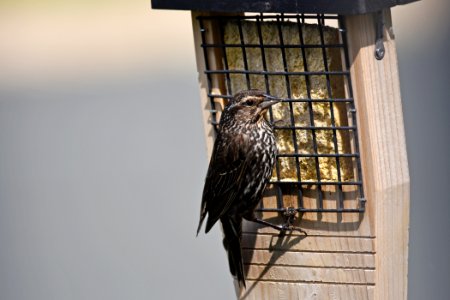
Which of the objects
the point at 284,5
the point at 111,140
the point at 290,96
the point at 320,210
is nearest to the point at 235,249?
the point at 320,210

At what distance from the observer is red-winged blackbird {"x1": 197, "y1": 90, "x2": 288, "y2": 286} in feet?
19.1

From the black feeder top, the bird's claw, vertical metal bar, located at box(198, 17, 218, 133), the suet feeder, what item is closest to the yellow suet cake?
the suet feeder

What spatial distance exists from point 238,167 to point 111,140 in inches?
260

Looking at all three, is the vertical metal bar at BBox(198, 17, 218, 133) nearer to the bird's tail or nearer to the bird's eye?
the bird's eye

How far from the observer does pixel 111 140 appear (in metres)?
12.5

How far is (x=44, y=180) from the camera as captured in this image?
1245 cm

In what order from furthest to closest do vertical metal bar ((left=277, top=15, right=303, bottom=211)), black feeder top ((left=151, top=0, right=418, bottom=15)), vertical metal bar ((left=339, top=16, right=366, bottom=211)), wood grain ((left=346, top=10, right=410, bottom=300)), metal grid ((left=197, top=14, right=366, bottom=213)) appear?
1. vertical metal bar ((left=277, top=15, right=303, bottom=211))
2. metal grid ((left=197, top=14, right=366, bottom=213))
3. vertical metal bar ((left=339, top=16, right=366, bottom=211))
4. wood grain ((left=346, top=10, right=410, bottom=300))
5. black feeder top ((left=151, top=0, right=418, bottom=15))

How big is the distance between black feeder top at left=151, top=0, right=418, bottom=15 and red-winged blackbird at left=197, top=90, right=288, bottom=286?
457 mm

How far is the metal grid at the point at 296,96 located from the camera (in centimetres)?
569

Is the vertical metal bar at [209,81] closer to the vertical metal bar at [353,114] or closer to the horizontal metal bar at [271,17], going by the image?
the horizontal metal bar at [271,17]

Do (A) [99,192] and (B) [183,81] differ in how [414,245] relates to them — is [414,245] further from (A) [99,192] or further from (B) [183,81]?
(B) [183,81]

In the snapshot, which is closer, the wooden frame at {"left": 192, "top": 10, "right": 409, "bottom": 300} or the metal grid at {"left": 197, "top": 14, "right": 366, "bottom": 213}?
the wooden frame at {"left": 192, "top": 10, "right": 409, "bottom": 300}

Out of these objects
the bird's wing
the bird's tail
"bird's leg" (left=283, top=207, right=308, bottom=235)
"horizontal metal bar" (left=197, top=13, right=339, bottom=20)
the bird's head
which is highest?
"horizontal metal bar" (left=197, top=13, right=339, bottom=20)

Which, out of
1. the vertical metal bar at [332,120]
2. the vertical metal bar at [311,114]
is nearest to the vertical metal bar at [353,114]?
the vertical metal bar at [332,120]
